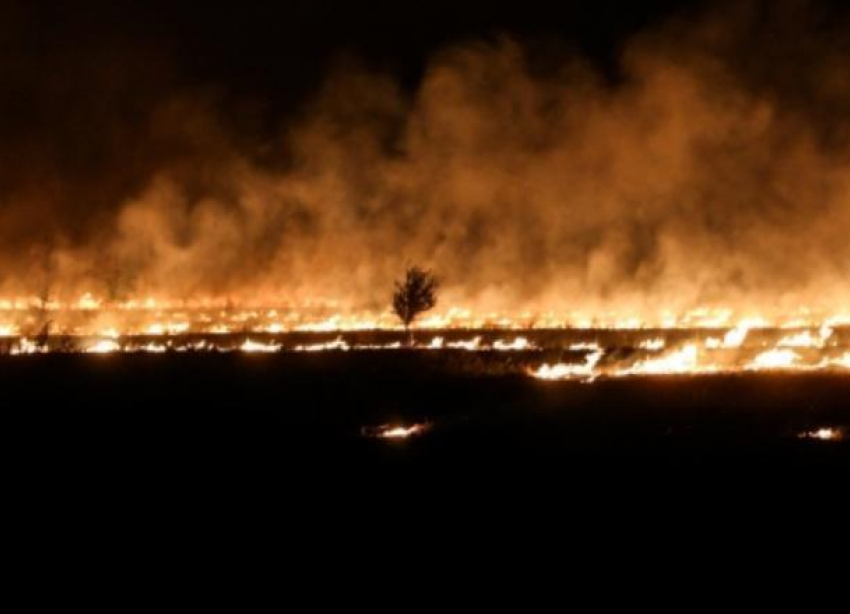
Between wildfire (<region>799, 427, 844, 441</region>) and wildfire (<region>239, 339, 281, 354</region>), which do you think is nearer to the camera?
wildfire (<region>799, 427, 844, 441</region>)

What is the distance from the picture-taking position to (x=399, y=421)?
580 inches

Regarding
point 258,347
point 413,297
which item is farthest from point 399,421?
point 413,297

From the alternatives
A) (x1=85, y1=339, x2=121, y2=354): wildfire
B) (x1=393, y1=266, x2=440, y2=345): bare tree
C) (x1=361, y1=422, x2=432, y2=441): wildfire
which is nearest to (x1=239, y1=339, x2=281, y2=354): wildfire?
(x1=85, y1=339, x2=121, y2=354): wildfire

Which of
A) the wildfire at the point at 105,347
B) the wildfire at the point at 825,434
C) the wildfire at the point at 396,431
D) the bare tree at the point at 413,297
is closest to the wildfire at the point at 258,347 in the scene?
the wildfire at the point at 105,347

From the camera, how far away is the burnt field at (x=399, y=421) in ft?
36.8

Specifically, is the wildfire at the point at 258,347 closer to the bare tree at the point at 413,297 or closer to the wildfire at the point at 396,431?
the bare tree at the point at 413,297

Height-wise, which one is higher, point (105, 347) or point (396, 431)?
point (105, 347)

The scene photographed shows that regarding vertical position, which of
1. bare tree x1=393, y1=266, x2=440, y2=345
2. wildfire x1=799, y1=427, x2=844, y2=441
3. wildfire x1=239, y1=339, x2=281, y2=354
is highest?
bare tree x1=393, y1=266, x2=440, y2=345

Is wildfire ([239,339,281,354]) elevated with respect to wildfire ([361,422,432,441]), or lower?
elevated

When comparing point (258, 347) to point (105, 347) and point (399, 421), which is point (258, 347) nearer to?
point (105, 347)

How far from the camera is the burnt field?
11.2 meters

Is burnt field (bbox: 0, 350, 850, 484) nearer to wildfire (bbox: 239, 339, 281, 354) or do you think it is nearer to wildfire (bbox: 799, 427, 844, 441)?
wildfire (bbox: 799, 427, 844, 441)

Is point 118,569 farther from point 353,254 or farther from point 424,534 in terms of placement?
point 353,254

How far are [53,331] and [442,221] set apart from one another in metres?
16.7
